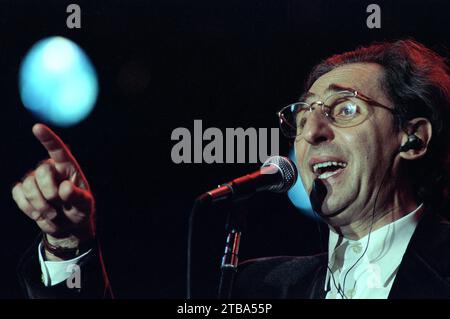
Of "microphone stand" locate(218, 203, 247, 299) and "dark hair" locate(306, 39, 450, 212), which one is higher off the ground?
"dark hair" locate(306, 39, 450, 212)

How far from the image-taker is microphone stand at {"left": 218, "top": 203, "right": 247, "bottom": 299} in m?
1.89

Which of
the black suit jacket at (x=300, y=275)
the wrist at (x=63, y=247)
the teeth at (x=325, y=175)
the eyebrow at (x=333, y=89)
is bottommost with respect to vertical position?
the black suit jacket at (x=300, y=275)

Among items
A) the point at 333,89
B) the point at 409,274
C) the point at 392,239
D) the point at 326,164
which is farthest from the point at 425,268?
the point at 333,89

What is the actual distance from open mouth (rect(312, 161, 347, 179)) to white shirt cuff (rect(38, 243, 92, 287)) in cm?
102

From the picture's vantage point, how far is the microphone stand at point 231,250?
6.21 ft

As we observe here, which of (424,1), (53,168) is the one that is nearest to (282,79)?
(424,1)

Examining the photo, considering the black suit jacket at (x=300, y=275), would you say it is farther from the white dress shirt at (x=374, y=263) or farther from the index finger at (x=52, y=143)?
the index finger at (x=52, y=143)

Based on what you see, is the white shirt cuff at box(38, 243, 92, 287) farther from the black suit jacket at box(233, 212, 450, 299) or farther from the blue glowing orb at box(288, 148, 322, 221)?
the blue glowing orb at box(288, 148, 322, 221)

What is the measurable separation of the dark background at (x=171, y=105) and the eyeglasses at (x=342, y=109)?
0.46ft

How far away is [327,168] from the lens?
2.51 meters

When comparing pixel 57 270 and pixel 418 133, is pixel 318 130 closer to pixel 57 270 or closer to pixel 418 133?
pixel 418 133

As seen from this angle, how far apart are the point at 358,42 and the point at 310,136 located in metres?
0.53

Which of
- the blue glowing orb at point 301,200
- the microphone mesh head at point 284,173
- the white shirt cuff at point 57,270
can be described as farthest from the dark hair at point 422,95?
the white shirt cuff at point 57,270

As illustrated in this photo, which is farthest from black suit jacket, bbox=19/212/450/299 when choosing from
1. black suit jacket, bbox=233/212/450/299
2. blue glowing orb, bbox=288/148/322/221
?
blue glowing orb, bbox=288/148/322/221
